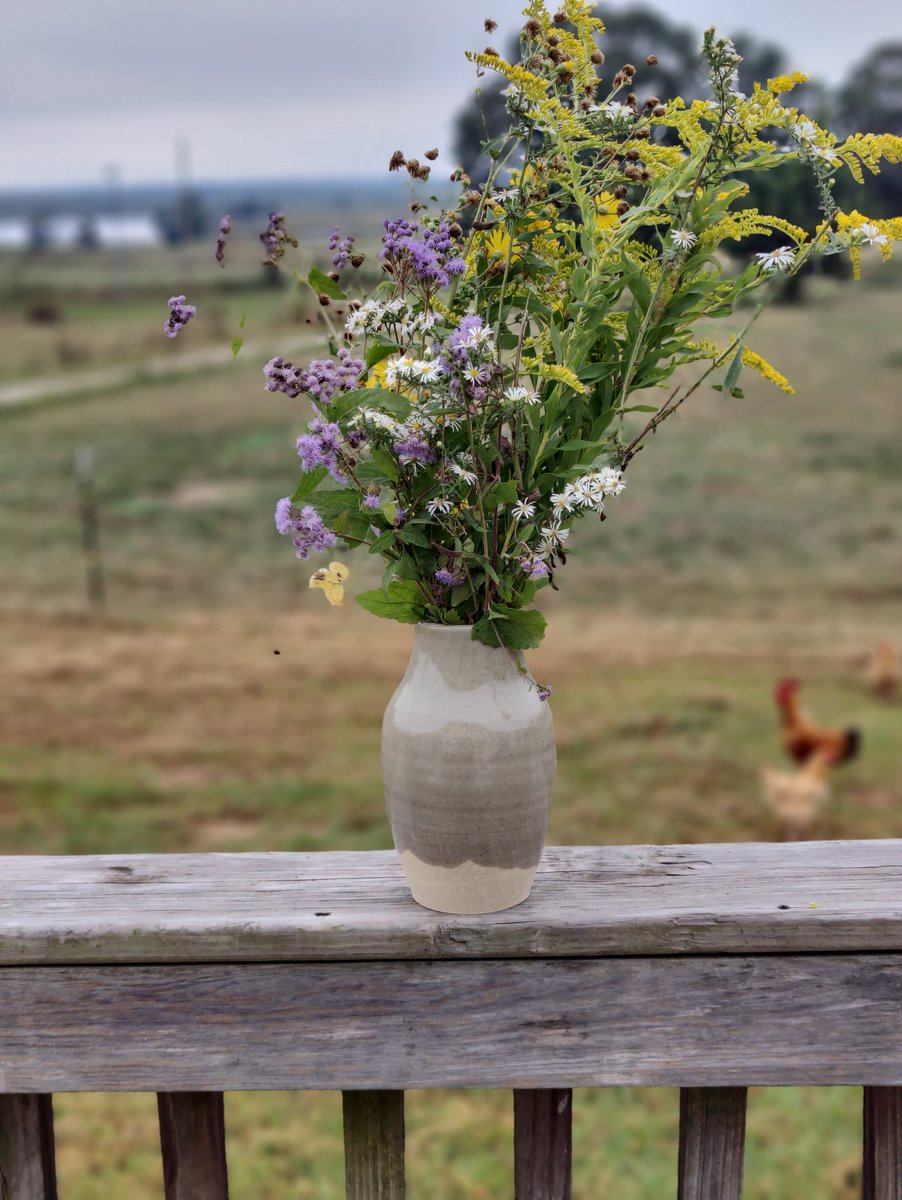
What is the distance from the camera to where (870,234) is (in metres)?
1.10

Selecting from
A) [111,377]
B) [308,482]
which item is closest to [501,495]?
[308,482]

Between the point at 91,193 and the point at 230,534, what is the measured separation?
88662 mm

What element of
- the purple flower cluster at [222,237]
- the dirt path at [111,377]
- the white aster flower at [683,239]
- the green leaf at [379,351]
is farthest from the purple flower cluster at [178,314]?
the dirt path at [111,377]

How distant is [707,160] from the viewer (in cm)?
113

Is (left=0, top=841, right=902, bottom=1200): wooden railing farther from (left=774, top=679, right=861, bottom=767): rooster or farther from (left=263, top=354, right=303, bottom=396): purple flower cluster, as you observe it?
(left=774, top=679, right=861, bottom=767): rooster

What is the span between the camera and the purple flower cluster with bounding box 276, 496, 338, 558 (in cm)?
117

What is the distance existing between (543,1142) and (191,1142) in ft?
1.20

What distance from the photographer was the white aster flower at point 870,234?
109 cm

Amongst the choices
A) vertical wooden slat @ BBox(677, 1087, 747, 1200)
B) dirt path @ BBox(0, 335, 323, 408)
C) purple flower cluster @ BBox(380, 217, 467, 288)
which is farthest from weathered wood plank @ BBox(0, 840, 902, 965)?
dirt path @ BBox(0, 335, 323, 408)

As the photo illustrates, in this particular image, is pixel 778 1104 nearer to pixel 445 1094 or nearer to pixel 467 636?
pixel 445 1094

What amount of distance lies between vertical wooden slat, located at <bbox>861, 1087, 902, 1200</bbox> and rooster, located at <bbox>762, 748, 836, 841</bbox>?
11.0 ft

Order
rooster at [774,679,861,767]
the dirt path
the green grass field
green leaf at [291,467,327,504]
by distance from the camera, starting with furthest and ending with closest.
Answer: the dirt path < rooster at [774,679,861,767] < the green grass field < green leaf at [291,467,327,504]

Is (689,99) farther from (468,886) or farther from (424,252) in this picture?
(468,886)

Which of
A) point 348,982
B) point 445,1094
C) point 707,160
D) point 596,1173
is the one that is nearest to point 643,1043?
point 348,982
